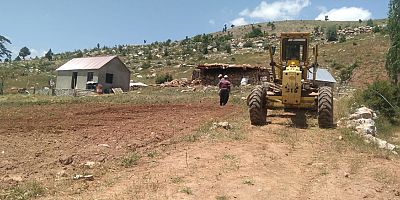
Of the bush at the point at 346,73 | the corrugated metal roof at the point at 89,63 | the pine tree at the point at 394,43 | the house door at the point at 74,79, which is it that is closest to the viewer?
the pine tree at the point at 394,43

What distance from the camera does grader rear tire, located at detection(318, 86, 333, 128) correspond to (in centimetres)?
1427

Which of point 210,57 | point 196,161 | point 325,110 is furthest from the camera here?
point 210,57

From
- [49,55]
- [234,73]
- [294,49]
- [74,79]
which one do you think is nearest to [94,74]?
[74,79]

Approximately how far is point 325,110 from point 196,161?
19.1 ft

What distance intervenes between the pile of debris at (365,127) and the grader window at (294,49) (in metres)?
2.66

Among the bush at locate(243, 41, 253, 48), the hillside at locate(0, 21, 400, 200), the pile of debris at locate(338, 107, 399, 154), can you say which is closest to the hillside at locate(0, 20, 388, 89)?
the bush at locate(243, 41, 253, 48)

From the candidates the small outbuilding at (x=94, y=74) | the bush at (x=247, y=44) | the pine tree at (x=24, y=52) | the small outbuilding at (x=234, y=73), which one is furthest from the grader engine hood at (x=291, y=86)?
the pine tree at (x=24, y=52)

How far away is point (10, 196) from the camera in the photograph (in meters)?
7.61

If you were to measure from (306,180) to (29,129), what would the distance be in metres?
9.51

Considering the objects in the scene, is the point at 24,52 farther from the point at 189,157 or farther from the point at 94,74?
the point at 189,157

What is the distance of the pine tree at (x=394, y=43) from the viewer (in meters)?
32.9

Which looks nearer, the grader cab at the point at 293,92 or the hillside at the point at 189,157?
the hillside at the point at 189,157

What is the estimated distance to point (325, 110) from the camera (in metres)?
14.2

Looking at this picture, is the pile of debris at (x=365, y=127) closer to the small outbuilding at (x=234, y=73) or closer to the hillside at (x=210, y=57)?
the small outbuilding at (x=234, y=73)
